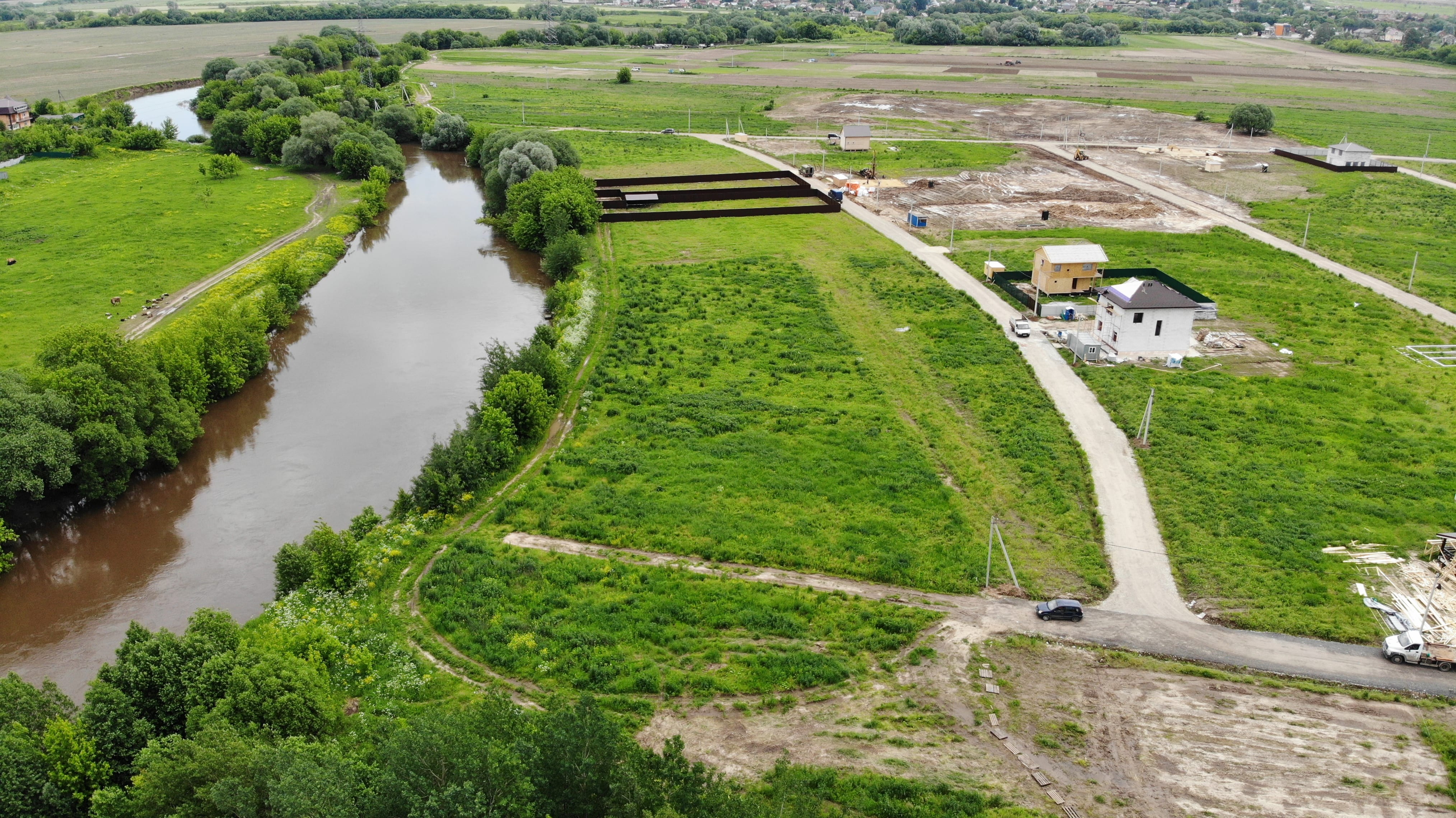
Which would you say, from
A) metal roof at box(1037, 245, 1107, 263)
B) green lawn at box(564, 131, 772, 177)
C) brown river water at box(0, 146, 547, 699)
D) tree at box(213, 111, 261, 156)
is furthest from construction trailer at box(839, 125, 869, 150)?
tree at box(213, 111, 261, 156)

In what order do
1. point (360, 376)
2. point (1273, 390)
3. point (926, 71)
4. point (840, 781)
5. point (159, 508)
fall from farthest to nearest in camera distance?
point (926, 71)
point (360, 376)
point (1273, 390)
point (159, 508)
point (840, 781)

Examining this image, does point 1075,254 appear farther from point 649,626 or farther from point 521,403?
point 649,626

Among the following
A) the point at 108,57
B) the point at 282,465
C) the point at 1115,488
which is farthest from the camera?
the point at 108,57

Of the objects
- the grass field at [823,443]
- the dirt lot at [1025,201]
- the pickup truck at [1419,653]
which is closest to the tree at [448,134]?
the dirt lot at [1025,201]

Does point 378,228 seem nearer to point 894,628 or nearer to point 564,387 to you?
point 564,387

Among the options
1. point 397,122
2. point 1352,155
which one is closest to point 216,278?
point 397,122

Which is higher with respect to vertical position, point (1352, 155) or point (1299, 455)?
point (1352, 155)

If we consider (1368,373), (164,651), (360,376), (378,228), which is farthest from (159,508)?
(1368,373)
